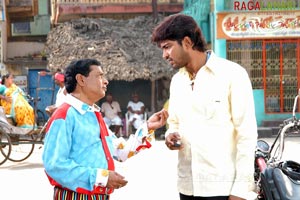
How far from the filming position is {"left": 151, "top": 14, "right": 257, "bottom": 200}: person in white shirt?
3.14m

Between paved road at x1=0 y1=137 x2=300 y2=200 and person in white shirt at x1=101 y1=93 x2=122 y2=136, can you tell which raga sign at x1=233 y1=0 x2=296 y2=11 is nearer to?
person in white shirt at x1=101 y1=93 x2=122 y2=136

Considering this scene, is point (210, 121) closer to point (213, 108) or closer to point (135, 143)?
point (213, 108)

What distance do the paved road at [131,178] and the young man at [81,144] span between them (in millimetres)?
4514

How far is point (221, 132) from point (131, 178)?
22.2 ft

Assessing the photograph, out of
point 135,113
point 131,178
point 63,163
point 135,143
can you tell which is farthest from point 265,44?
point 63,163

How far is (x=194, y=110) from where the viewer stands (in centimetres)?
322

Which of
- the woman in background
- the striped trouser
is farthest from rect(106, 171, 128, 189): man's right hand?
Result: the woman in background

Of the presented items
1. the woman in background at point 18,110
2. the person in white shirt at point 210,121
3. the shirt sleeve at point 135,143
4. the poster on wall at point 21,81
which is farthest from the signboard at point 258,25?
the person in white shirt at point 210,121

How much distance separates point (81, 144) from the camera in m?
3.32

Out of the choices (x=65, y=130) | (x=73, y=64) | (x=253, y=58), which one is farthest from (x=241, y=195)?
(x=253, y=58)

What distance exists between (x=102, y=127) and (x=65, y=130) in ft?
0.92

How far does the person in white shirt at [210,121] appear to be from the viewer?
3145 millimetres

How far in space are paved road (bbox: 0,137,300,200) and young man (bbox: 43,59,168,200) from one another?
451 cm

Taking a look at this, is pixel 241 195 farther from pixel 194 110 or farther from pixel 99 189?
pixel 99 189
